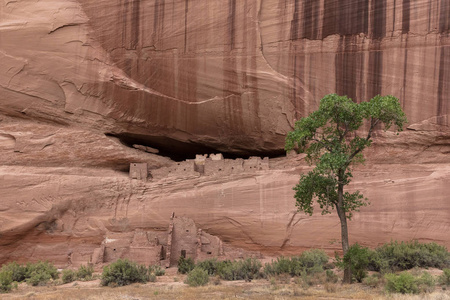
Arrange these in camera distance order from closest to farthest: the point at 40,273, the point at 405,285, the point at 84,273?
the point at 405,285
the point at 40,273
the point at 84,273

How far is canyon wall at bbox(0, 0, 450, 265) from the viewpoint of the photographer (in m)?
16.0

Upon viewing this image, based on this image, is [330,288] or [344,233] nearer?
[330,288]

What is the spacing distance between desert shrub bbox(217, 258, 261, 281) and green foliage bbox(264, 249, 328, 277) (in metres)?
0.31

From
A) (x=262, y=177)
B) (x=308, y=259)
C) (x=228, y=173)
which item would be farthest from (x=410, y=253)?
(x=228, y=173)

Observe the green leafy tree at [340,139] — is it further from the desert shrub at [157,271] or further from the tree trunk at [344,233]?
the desert shrub at [157,271]

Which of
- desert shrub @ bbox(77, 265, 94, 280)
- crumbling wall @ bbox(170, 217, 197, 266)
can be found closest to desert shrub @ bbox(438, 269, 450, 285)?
crumbling wall @ bbox(170, 217, 197, 266)

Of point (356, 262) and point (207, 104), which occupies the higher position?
point (207, 104)

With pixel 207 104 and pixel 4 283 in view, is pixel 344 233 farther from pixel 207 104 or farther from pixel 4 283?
pixel 4 283

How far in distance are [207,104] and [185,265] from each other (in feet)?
17.4

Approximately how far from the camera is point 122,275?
43.8 feet

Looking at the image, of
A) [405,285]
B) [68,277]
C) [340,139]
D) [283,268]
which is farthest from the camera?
[68,277]

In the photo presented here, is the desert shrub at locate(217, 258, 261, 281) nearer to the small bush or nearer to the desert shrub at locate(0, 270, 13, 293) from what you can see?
the small bush

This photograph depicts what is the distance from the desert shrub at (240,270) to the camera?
1417cm

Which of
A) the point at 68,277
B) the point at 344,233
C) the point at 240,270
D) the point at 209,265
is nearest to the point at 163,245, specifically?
the point at 209,265
